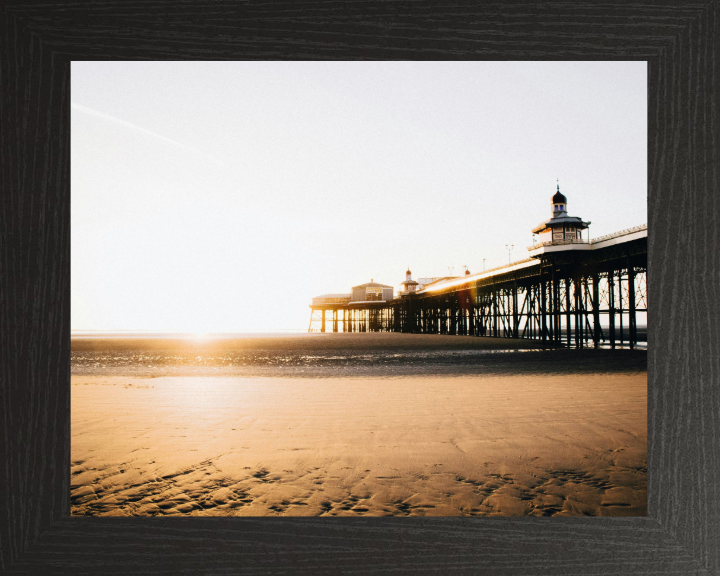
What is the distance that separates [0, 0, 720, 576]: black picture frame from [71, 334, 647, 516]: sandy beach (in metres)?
1.20

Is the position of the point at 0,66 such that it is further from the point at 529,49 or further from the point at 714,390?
the point at 714,390

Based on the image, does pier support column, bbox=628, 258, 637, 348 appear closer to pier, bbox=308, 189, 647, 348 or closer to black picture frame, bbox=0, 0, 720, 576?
pier, bbox=308, 189, 647, 348

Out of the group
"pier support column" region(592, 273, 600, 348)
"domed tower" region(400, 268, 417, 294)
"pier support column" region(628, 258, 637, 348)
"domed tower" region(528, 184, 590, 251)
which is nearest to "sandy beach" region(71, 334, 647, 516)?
"pier support column" region(628, 258, 637, 348)

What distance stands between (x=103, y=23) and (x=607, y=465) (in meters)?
3.62

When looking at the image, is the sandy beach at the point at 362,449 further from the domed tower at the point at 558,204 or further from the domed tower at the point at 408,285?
the domed tower at the point at 408,285

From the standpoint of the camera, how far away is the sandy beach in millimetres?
2854

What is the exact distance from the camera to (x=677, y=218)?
62.7 inches

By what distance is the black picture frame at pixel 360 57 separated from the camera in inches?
59.6

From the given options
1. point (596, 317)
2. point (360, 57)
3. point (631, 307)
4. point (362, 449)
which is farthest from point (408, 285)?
point (360, 57)

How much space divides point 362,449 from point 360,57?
2.99 meters

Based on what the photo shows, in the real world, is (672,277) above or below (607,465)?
above

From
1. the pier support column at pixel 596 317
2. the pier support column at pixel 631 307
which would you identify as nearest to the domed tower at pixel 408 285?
the pier support column at pixel 596 317

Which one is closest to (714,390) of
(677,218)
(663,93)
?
(677,218)

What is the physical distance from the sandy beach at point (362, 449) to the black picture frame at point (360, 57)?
1.20 metres
